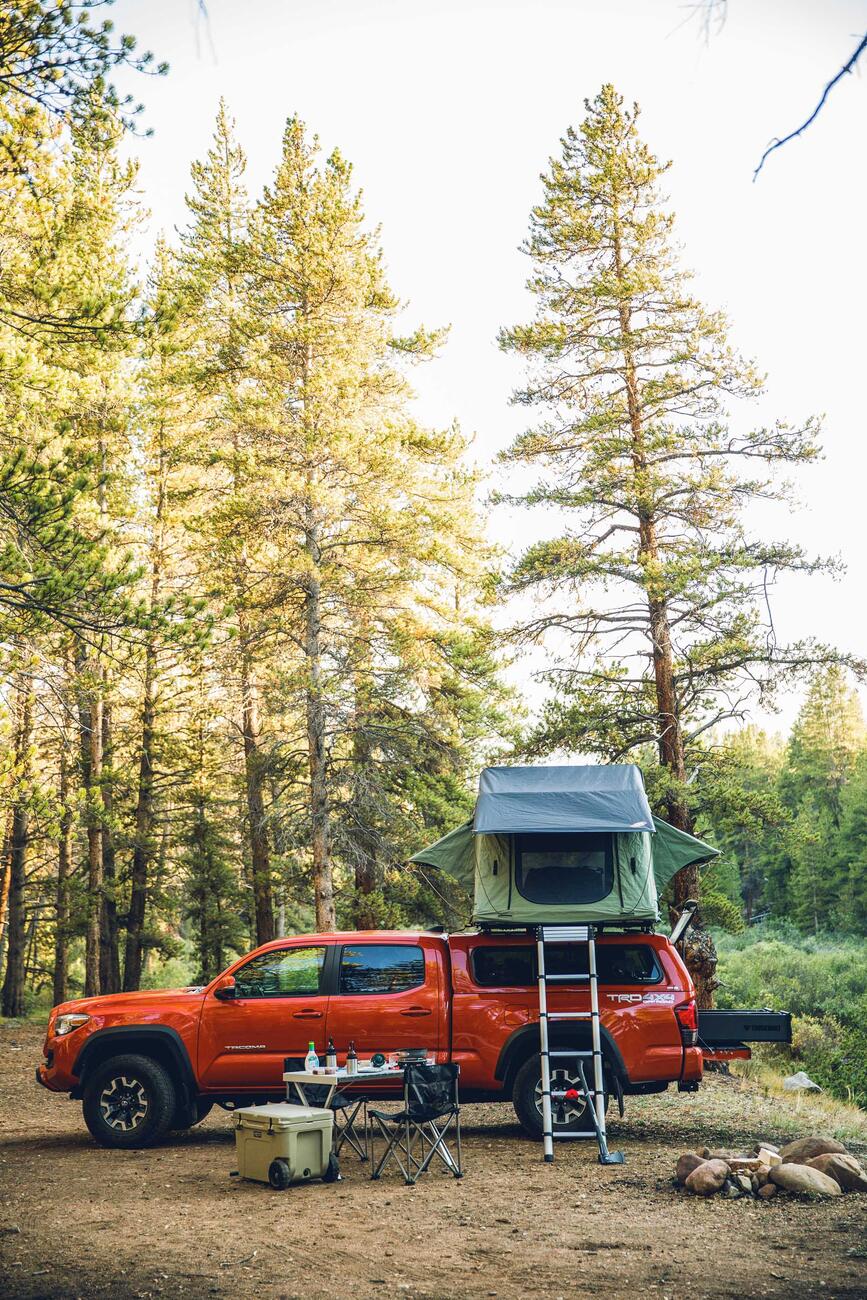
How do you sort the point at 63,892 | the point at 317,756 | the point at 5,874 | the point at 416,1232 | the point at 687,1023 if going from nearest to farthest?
the point at 416,1232 < the point at 687,1023 < the point at 317,756 < the point at 5,874 < the point at 63,892

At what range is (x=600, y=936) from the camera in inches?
389

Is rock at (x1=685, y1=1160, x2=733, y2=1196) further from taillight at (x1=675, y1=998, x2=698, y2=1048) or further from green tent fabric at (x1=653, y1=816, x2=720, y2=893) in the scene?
green tent fabric at (x1=653, y1=816, x2=720, y2=893)

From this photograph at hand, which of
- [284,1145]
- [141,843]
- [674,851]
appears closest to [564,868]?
[674,851]

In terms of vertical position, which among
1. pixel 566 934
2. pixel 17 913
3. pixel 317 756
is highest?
→ pixel 317 756

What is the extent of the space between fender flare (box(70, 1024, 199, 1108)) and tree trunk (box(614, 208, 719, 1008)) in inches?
281

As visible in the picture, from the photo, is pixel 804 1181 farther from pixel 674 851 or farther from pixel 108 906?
pixel 108 906

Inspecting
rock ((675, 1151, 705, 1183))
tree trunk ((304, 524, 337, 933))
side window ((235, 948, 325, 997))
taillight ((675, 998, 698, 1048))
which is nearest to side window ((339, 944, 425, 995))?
side window ((235, 948, 325, 997))

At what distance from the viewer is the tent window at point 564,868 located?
9875 millimetres

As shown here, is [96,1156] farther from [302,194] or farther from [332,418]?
[302,194]

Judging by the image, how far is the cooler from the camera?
313 inches

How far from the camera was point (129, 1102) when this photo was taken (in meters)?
9.53

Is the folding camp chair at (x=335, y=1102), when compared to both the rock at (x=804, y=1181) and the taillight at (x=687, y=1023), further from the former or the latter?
the rock at (x=804, y=1181)

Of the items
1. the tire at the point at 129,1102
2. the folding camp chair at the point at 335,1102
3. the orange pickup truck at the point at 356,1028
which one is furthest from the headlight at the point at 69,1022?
the folding camp chair at the point at 335,1102

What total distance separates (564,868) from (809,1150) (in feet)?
10.0
